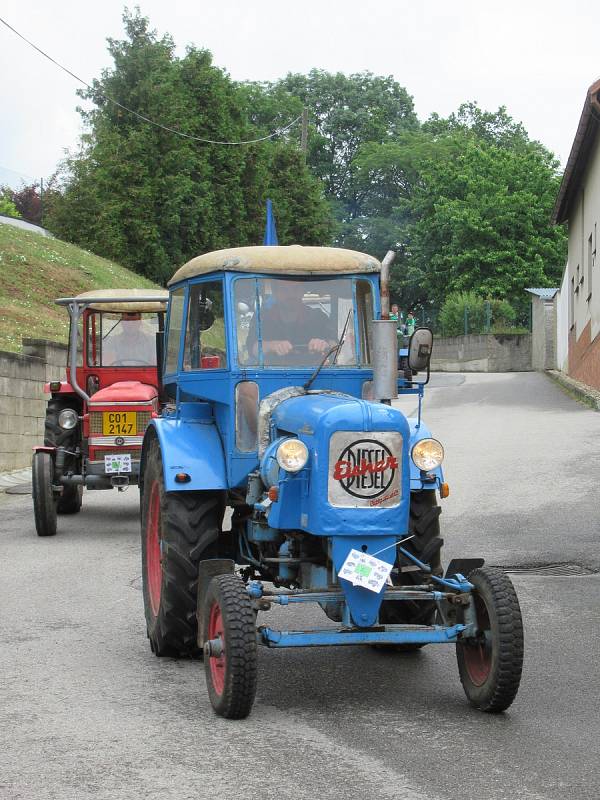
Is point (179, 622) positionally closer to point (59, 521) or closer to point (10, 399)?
point (59, 521)

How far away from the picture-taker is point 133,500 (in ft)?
49.7

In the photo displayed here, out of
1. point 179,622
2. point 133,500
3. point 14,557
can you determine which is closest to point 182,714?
point 179,622

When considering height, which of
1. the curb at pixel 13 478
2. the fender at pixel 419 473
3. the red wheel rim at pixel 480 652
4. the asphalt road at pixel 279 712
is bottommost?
the curb at pixel 13 478

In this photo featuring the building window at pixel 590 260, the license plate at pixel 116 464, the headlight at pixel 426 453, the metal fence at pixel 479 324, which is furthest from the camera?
the metal fence at pixel 479 324

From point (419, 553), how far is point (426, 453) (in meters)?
0.65

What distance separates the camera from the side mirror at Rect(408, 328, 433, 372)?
618cm

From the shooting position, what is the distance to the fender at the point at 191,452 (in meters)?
6.88

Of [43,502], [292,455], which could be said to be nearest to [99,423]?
[43,502]

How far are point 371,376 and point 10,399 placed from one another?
12.5m

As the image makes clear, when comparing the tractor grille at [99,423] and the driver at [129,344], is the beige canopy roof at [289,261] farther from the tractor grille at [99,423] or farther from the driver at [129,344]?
the driver at [129,344]

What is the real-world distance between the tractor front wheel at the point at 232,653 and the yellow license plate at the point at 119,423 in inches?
268

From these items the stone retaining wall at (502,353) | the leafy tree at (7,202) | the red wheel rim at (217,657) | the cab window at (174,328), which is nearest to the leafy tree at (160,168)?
the stone retaining wall at (502,353)

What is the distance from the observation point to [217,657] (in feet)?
19.1

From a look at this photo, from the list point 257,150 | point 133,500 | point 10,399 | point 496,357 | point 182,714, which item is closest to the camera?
point 182,714
